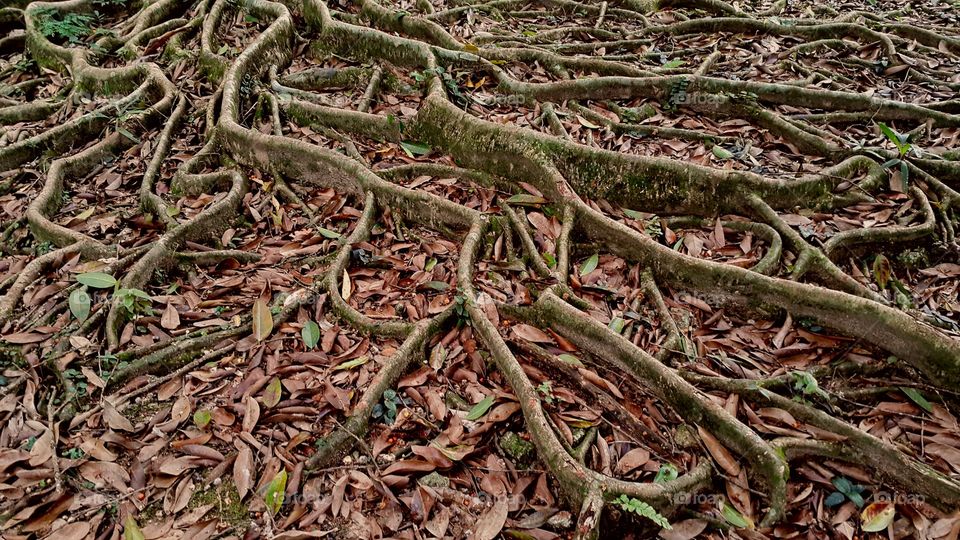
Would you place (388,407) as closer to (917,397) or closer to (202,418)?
(202,418)

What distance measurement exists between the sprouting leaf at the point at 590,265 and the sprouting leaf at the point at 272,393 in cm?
191

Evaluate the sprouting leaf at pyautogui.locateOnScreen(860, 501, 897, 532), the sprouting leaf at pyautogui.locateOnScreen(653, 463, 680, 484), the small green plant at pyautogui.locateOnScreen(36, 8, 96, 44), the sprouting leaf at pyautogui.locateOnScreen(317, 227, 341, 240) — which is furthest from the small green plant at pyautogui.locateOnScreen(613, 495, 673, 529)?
the small green plant at pyautogui.locateOnScreen(36, 8, 96, 44)

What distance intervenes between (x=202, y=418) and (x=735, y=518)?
2.63m

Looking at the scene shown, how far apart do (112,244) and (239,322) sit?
1.22 metres

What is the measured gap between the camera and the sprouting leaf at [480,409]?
3193mm

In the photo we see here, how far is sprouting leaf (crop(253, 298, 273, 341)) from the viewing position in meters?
3.58

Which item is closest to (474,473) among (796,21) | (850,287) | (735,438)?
(735,438)

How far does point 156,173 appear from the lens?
4758 mm

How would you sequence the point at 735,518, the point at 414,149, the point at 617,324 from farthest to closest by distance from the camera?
1. the point at 414,149
2. the point at 617,324
3. the point at 735,518

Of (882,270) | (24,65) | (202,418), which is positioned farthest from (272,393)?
(24,65)

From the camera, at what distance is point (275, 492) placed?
2859 mm

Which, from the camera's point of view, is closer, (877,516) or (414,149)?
(877,516)

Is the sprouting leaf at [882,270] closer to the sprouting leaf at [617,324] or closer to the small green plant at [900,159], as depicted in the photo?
the small green plant at [900,159]

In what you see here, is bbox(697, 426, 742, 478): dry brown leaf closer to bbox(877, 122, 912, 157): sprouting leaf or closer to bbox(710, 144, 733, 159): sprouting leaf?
bbox(710, 144, 733, 159): sprouting leaf
